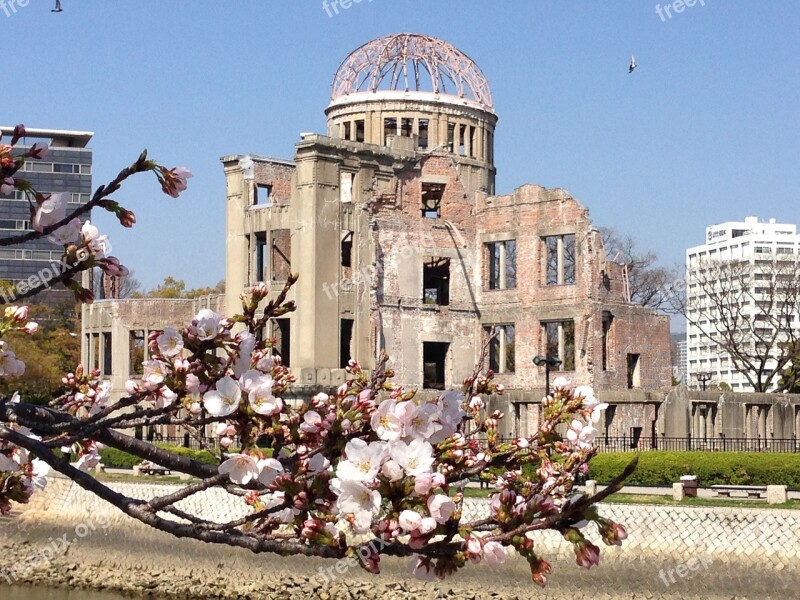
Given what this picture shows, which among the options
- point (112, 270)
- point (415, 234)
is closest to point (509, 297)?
point (415, 234)

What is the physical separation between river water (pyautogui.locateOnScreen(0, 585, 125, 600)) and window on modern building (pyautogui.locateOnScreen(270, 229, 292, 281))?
59.8 feet

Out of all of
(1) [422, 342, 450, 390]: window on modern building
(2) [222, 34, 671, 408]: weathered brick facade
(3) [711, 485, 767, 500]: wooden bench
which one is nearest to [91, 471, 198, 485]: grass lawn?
(2) [222, 34, 671, 408]: weathered brick facade

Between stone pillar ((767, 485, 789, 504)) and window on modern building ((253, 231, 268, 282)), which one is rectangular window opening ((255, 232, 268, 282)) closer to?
window on modern building ((253, 231, 268, 282))

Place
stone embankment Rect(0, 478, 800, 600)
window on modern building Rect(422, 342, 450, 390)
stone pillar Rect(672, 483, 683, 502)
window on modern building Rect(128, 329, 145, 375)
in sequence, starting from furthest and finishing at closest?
window on modern building Rect(128, 329, 145, 375), window on modern building Rect(422, 342, 450, 390), stone pillar Rect(672, 483, 683, 502), stone embankment Rect(0, 478, 800, 600)

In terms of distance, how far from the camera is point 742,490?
3064 cm

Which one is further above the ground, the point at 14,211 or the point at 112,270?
the point at 14,211

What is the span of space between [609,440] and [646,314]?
8.30 m

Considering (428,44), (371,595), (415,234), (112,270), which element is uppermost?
(428,44)

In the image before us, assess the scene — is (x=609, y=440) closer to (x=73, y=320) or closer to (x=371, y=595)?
(x=371, y=595)

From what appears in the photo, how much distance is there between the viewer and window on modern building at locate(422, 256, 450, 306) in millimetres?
51281

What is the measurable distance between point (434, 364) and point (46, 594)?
23.4 meters

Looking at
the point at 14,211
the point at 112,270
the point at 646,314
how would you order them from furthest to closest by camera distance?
the point at 14,211 → the point at 646,314 → the point at 112,270

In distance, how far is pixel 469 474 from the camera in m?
6.86

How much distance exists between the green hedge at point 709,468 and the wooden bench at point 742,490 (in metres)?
0.93
